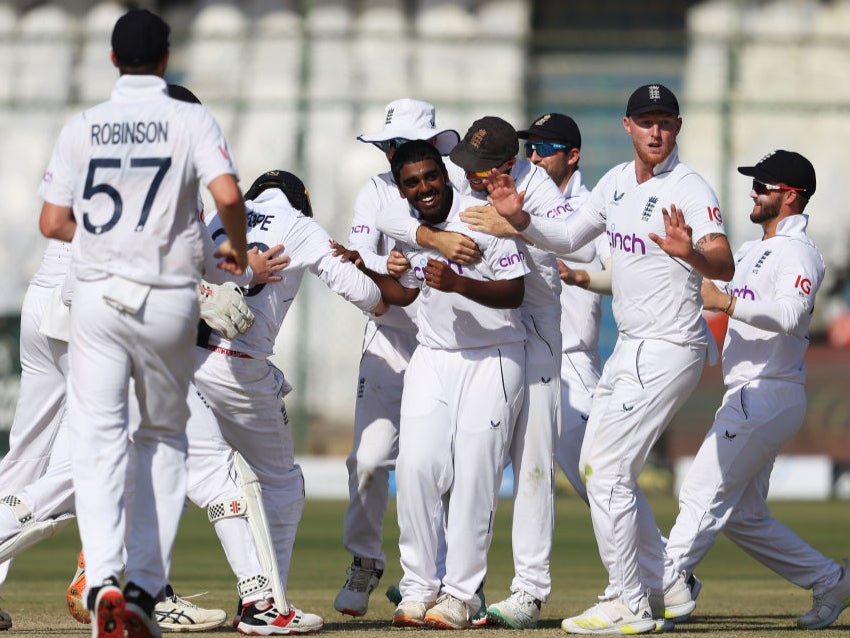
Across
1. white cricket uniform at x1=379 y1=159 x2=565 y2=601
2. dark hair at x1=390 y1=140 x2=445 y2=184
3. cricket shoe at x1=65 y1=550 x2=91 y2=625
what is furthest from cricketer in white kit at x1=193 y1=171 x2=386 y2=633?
cricket shoe at x1=65 y1=550 x2=91 y2=625

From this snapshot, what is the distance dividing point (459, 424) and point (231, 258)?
5.59 ft

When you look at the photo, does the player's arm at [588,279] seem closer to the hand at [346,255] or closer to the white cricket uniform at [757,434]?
the white cricket uniform at [757,434]

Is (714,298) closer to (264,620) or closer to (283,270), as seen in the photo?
Result: (283,270)

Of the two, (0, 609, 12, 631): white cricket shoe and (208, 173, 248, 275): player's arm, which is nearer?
(208, 173, 248, 275): player's arm

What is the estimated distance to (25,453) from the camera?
786cm

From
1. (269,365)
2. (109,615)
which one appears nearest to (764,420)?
(269,365)

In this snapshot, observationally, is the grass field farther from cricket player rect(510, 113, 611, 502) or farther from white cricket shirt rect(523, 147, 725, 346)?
white cricket shirt rect(523, 147, 725, 346)

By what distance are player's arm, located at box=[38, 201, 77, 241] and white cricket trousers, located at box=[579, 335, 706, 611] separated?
8.62 feet

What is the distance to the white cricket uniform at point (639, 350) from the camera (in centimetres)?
730

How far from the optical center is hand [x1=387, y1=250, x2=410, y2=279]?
7.75 metres

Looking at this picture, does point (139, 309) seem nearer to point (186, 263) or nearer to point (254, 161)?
point (186, 263)

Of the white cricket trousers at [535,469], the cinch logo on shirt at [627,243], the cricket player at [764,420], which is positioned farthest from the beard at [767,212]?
the white cricket trousers at [535,469]

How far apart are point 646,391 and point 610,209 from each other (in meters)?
0.88

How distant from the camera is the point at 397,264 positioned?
7758 mm
